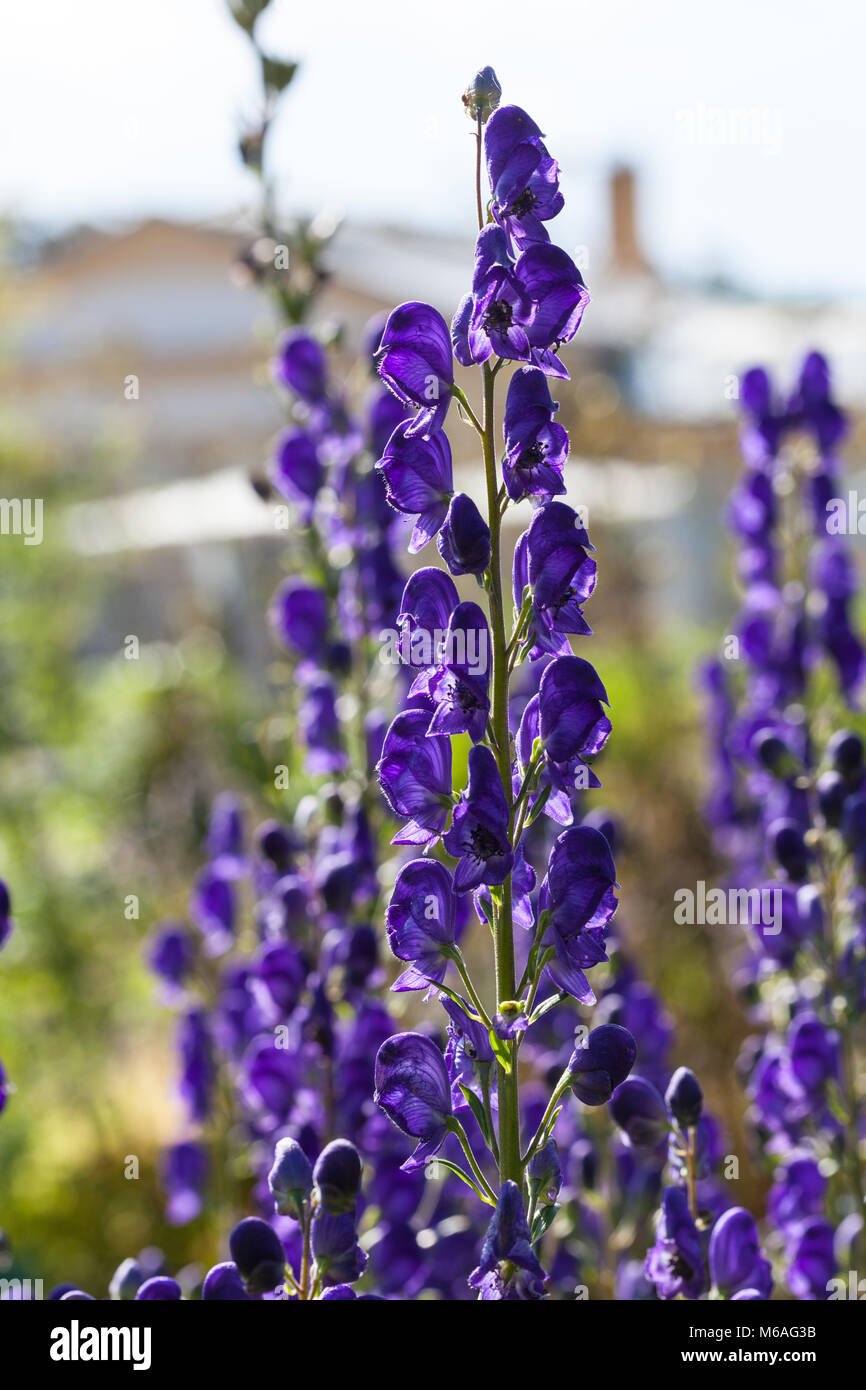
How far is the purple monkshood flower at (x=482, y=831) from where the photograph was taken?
3.98 feet

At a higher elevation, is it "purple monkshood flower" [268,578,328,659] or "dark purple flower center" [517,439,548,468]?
"purple monkshood flower" [268,578,328,659]

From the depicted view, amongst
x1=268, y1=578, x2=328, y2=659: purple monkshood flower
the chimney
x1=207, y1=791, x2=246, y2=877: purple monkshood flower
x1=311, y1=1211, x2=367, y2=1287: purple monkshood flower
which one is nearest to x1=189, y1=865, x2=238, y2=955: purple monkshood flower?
x1=207, y1=791, x2=246, y2=877: purple monkshood flower

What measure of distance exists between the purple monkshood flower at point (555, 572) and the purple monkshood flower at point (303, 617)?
117cm

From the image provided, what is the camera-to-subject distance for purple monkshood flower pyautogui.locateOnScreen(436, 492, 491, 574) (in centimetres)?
123

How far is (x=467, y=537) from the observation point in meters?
1.23

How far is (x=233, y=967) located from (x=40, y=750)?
297 cm

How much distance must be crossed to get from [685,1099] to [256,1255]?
488 mm

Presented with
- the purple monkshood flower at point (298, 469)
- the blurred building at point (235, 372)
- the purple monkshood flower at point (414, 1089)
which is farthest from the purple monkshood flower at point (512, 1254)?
the blurred building at point (235, 372)

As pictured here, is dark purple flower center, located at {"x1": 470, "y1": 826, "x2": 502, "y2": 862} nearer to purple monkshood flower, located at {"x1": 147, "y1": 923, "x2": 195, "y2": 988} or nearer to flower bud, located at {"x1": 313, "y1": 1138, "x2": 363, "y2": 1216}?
flower bud, located at {"x1": 313, "y1": 1138, "x2": 363, "y2": 1216}

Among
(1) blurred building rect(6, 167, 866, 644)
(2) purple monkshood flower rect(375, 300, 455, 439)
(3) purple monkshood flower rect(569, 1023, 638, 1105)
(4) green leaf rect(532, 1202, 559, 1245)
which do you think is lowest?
(4) green leaf rect(532, 1202, 559, 1245)

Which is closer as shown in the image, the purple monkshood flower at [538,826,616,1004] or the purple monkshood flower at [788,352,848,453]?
the purple monkshood flower at [538,826,616,1004]

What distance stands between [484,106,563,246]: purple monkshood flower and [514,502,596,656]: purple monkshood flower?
274 mm

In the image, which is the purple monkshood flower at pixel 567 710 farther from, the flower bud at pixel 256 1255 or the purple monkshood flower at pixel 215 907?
the purple monkshood flower at pixel 215 907

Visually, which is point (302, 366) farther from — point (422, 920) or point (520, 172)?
point (422, 920)
